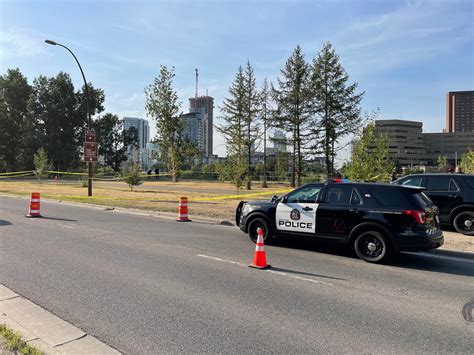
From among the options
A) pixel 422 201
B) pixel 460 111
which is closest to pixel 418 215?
pixel 422 201

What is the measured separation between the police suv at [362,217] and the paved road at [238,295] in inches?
16.9

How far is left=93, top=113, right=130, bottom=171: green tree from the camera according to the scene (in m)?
75.2

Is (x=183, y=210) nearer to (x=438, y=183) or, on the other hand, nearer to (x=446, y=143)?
(x=438, y=183)

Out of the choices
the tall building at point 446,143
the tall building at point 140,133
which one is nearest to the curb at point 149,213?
the tall building at point 140,133

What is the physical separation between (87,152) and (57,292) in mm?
18868

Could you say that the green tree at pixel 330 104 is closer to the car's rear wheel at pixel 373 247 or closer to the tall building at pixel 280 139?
the tall building at pixel 280 139

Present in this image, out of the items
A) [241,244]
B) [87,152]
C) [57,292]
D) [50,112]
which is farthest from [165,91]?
[57,292]

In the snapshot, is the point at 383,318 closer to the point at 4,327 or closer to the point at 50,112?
the point at 4,327

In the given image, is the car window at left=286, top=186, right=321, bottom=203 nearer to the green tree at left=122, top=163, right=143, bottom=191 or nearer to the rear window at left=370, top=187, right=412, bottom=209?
the rear window at left=370, top=187, right=412, bottom=209

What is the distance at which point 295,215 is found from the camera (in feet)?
28.0

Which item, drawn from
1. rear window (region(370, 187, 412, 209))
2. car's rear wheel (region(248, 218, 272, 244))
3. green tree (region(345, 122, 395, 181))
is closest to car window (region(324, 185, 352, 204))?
rear window (region(370, 187, 412, 209))

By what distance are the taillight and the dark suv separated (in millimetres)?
4753

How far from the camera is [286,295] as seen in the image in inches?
211

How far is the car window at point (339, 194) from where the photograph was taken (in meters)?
8.03
